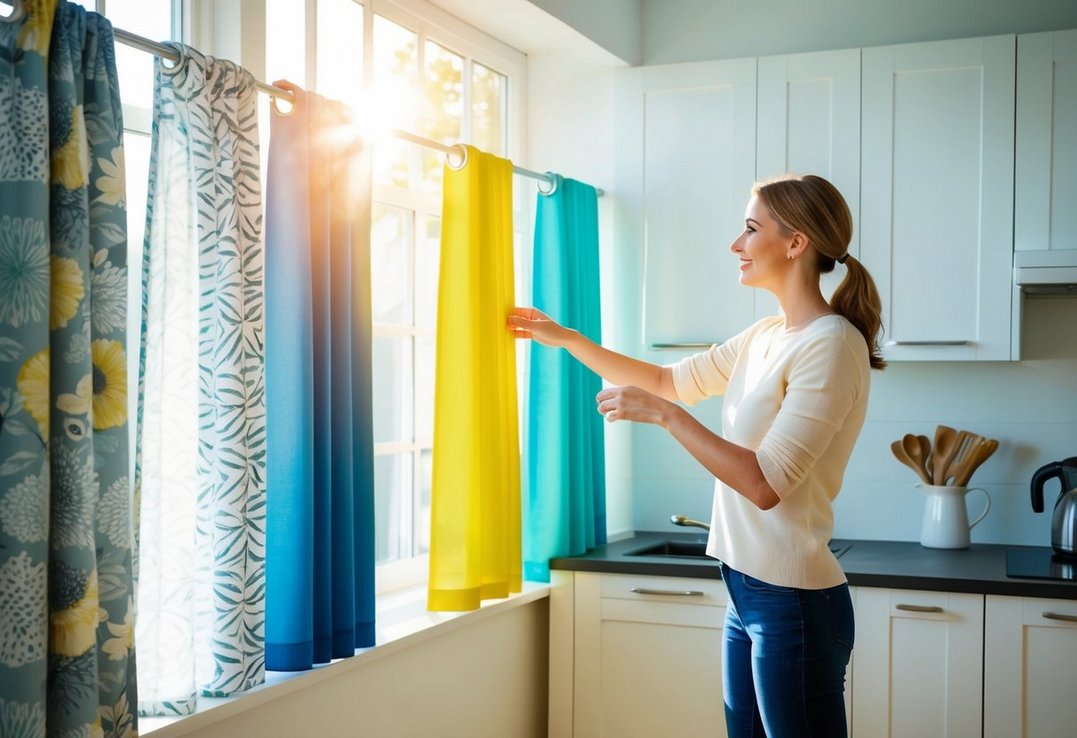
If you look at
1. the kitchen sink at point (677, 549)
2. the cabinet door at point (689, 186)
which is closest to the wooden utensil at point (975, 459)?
the kitchen sink at point (677, 549)

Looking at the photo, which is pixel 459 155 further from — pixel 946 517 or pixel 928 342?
pixel 946 517

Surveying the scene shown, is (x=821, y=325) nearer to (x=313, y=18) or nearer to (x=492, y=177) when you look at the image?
(x=492, y=177)

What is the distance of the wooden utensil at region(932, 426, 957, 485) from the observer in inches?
134

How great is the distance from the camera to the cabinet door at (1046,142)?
320 cm

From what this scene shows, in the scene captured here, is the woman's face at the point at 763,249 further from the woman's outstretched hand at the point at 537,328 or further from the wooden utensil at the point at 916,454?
the wooden utensil at the point at 916,454

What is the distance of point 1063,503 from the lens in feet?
10.5

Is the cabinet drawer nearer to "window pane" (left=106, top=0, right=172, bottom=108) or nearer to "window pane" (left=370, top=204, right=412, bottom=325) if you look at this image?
"window pane" (left=370, top=204, right=412, bottom=325)

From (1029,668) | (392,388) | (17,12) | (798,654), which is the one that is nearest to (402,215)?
(392,388)

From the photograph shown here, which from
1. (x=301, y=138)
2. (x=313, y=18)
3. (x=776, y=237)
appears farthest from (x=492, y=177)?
(x=776, y=237)

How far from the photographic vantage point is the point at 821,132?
3465 millimetres

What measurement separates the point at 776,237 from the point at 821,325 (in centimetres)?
21

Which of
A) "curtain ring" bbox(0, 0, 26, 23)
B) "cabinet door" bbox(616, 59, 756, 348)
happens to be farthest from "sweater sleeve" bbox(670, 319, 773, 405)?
"curtain ring" bbox(0, 0, 26, 23)

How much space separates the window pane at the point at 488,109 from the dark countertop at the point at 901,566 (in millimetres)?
1320

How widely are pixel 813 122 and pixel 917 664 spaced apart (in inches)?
63.2
